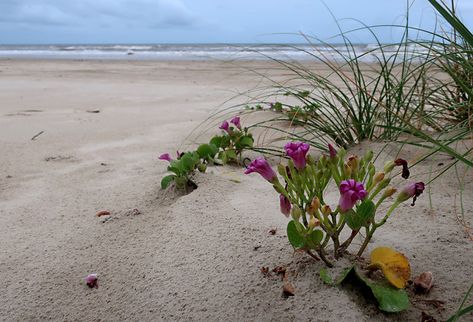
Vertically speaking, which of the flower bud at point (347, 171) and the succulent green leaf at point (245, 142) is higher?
the flower bud at point (347, 171)

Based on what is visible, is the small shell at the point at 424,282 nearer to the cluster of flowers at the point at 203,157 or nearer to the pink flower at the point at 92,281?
the pink flower at the point at 92,281

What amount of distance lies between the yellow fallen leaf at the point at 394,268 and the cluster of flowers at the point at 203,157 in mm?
964

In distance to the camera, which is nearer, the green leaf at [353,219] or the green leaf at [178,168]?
the green leaf at [353,219]

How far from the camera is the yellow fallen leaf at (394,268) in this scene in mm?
997

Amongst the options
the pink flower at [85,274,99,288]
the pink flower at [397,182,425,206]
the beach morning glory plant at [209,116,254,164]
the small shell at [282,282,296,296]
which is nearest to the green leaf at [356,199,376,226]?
the pink flower at [397,182,425,206]

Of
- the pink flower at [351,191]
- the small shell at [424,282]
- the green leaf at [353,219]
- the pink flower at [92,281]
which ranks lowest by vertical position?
the pink flower at [92,281]

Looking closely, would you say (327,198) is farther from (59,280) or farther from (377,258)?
(59,280)

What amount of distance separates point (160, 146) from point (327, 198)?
137cm

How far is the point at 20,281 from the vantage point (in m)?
1.30

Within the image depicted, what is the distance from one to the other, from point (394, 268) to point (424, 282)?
0.29 ft

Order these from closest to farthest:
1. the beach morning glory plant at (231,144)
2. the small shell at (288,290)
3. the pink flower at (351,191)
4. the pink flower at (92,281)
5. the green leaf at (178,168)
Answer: the pink flower at (351,191), the small shell at (288,290), the pink flower at (92,281), the green leaf at (178,168), the beach morning glory plant at (231,144)

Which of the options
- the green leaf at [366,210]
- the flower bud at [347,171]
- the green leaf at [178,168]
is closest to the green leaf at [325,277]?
the green leaf at [366,210]

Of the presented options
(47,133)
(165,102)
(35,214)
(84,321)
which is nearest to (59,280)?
(84,321)

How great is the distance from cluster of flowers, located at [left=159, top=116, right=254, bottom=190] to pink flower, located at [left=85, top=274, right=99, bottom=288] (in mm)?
619
